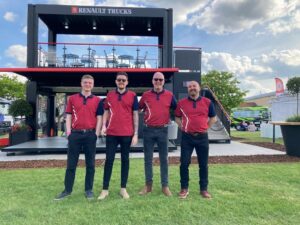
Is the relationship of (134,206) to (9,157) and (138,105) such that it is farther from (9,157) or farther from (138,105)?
(9,157)

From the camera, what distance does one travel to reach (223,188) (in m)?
5.08

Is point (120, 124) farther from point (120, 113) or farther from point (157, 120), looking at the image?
point (157, 120)

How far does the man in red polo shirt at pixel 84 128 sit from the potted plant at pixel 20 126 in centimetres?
740

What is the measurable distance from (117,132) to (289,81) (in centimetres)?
1051

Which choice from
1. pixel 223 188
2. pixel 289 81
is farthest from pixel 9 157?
pixel 289 81

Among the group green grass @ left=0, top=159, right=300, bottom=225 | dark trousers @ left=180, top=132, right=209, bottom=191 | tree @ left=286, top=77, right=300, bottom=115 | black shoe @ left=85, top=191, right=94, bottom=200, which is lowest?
green grass @ left=0, top=159, right=300, bottom=225

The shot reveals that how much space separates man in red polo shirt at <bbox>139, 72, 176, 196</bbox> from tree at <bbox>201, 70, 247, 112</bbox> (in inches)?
884

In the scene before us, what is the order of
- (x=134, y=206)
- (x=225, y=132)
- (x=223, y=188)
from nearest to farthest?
(x=134, y=206) → (x=223, y=188) → (x=225, y=132)

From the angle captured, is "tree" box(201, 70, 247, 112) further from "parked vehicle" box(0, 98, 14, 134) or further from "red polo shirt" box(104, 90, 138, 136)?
"red polo shirt" box(104, 90, 138, 136)

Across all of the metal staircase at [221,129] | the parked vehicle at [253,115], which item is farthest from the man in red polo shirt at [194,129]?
the parked vehicle at [253,115]

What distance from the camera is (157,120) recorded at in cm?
462

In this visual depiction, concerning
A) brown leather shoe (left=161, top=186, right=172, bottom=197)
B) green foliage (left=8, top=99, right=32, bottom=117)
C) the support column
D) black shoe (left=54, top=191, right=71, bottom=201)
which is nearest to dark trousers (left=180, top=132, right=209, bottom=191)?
brown leather shoe (left=161, top=186, right=172, bottom=197)

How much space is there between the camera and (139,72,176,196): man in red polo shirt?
462 centimetres

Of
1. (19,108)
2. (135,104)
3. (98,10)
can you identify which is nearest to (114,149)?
(135,104)
